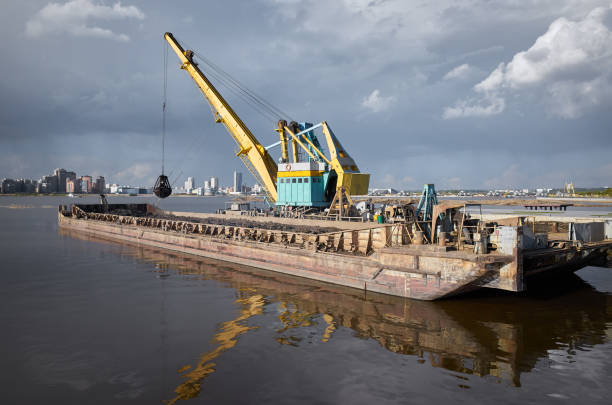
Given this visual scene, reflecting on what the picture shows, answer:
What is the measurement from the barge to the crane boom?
A: 29.1 ft

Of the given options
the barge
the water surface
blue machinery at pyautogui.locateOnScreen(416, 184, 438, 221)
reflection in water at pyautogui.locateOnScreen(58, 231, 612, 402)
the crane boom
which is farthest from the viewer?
the crane boom

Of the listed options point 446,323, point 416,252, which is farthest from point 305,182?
point 446,323

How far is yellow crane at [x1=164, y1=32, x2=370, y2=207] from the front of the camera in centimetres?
3472

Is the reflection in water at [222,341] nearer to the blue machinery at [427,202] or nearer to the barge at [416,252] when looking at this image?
the barge at [416,252]

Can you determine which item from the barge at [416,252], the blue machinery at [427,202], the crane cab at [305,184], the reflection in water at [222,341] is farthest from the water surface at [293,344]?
the crane cab at [305,184]

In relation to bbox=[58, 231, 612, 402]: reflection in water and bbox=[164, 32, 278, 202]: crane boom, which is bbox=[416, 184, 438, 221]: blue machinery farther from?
bbox=[164, 32, 278, 202]: crane boom

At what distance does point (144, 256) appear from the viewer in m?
31.8

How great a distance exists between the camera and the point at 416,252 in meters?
17.0

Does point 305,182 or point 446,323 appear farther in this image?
point 305,182

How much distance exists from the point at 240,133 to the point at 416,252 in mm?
27978

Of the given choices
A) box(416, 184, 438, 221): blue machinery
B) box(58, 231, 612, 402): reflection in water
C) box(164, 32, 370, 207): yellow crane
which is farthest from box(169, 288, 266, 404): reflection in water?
box(164, 32, 370, 207): yellow crane

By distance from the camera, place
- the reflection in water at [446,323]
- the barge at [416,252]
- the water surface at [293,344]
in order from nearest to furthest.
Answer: the water surface at [293,344], the reflection in water at [446,323], the barge at [416,252]

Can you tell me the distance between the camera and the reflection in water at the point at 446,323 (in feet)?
38.6

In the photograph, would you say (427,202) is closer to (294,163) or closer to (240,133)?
(294,163)
